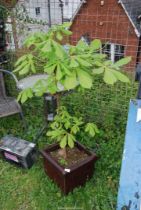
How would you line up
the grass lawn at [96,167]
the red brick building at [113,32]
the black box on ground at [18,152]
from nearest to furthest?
the grass lawn at [96,167] < the black box on ground at [18,152] < the red brick building at [113,32]

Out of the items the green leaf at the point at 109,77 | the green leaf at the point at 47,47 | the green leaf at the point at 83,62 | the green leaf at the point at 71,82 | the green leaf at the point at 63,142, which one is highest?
the green leaf at the point at 47,47

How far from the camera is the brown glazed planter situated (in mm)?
1901

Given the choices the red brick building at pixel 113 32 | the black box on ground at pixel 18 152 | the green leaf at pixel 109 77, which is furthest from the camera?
the red brick building at pixel 113 32

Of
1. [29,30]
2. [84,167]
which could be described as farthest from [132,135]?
[29,30]

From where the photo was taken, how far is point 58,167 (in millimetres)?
1919

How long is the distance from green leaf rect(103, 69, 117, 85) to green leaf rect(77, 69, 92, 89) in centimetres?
8

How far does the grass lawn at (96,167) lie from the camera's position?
1.97m

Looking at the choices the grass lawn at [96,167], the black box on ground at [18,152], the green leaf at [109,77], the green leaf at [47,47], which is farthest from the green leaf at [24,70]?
the grass lawn at [96,167]

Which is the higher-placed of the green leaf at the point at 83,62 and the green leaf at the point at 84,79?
the green leaf at the point at 83,62

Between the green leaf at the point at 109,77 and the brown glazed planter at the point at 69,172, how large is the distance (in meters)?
0.99

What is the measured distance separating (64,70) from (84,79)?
0.12 m

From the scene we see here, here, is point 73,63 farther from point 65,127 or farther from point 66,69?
point 65,127

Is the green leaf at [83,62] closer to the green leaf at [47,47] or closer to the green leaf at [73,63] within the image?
the green leaf at [73,63]

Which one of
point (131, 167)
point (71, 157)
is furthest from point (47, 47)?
point (71, 157)
